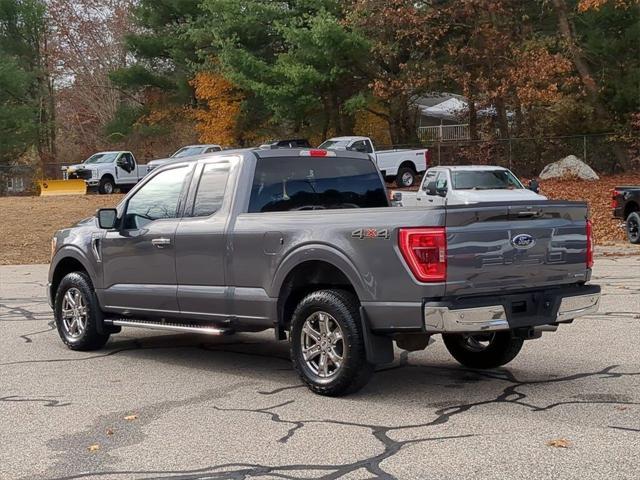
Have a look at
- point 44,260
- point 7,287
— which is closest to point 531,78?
point 44,260

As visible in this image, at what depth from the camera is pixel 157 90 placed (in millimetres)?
52719

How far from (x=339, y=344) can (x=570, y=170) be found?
89.8 ft

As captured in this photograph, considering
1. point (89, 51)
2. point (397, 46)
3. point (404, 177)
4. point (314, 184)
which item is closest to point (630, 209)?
point (314, 184)

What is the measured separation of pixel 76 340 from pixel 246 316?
258cm

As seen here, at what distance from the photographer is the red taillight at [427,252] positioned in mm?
6379

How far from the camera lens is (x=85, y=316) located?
9328mm

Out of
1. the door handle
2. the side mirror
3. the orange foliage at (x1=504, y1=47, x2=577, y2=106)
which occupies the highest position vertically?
the orange foliage at (x1=504, y1=47, x2=577, y2=106)

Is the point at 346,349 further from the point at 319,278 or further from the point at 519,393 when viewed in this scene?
the point at 519,393

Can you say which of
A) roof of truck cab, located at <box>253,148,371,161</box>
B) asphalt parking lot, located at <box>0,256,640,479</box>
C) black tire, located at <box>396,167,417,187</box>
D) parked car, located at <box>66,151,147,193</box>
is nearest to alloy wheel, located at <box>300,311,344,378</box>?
asphalt parking lot, located at <box>0,256,640,479</box>

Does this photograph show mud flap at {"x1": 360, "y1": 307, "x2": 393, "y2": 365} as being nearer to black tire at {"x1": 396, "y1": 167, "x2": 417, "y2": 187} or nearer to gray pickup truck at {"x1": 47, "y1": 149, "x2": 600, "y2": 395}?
gray pickup truck at {"x1": 47, "y1": 149, "x2": 600, "y2": 395}

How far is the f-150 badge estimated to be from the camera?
6569mm

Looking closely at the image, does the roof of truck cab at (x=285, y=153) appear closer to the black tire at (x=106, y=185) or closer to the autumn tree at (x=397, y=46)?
the autumn tree at (x=397, y=46)

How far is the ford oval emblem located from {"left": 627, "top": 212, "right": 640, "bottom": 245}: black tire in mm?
13486

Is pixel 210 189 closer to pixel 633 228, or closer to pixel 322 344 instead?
pixel 322 344
